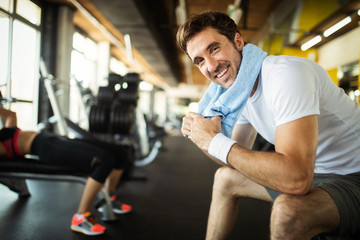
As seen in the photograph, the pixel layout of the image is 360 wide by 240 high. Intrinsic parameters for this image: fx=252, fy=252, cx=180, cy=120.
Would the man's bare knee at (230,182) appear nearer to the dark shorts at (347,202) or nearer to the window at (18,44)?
the dark shorts at (347,202)

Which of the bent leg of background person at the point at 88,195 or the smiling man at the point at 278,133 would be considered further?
the bent leg of background person at the point at 88,195

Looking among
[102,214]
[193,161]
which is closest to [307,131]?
[102,214]

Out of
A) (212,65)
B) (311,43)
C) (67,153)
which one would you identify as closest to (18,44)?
(67,153)

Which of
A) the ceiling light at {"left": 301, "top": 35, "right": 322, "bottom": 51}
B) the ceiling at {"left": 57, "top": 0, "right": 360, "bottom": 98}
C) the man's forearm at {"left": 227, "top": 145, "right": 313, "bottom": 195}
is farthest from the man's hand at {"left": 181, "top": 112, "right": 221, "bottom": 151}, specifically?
the ceiling light at {"left": 301, "top": 35, "right": 322, "bottom": 51}

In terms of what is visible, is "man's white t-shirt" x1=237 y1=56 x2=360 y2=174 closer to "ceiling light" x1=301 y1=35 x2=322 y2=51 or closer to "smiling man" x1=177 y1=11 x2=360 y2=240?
"smiling man" x1=177 y1=11 x2=360 y2=240

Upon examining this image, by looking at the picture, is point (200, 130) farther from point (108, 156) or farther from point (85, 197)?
point (85, 197)

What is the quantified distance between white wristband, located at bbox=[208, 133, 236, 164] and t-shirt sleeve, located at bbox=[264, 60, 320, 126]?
5.4 inches

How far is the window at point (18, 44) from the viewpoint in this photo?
2.98ft

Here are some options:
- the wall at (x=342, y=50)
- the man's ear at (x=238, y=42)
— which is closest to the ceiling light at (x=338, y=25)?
the wall at (x=342, y=50)

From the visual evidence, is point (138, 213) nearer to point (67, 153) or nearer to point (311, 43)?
point (67, 153)

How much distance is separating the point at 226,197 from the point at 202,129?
30cm

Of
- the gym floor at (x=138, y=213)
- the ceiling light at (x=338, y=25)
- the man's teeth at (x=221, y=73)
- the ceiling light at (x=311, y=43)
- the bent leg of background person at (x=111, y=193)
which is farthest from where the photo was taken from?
the ceiling light at (x=311, y=43)

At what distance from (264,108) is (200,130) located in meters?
0.23

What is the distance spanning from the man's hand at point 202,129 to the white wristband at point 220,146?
2 centimetres
